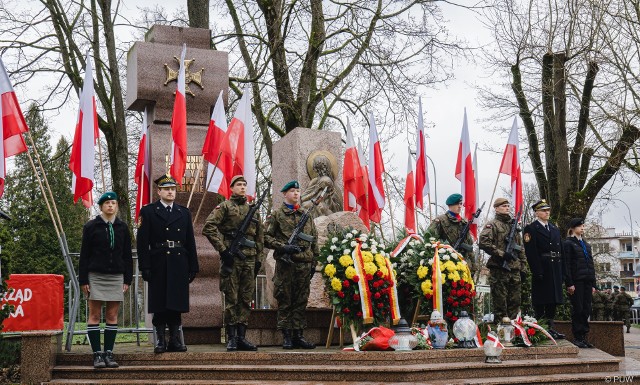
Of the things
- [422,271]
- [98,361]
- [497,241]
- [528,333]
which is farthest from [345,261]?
[98,361]

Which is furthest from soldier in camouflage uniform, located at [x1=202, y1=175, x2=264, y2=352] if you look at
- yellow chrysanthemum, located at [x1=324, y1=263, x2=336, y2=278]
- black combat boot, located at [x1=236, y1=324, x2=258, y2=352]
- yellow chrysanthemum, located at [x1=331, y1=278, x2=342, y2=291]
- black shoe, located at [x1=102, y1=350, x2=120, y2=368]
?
black shoe, located at [x1=102, y1=350, x2=120, y2=368]

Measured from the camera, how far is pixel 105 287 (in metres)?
8.05

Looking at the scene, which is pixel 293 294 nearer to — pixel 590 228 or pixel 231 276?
pixel 231 276

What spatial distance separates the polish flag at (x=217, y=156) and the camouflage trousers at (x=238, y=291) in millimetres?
1903

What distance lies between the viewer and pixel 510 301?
1044cm

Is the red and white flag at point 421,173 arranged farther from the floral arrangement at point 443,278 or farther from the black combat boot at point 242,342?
the black combat boot at point 242,342

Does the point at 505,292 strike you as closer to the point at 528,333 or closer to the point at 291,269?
the point at 528,333

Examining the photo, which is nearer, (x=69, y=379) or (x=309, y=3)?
(x=69, y=379)

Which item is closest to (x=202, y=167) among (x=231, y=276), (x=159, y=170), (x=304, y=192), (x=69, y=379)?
(x=159, y=170)

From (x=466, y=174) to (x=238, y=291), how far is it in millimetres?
5004

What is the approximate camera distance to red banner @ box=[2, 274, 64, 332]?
12.0 meters

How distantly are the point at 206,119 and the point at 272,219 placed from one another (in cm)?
286

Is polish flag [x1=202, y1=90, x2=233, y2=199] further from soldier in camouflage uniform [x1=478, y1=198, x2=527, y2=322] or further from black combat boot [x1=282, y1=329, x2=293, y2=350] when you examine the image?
soldier in camouflage uniform [x1=478, y1=198, x2=527, y2=322]

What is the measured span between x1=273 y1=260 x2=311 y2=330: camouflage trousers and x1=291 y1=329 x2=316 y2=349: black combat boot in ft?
0.26
